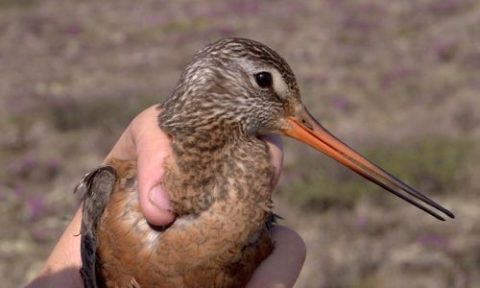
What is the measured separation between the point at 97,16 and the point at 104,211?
29.0 metres

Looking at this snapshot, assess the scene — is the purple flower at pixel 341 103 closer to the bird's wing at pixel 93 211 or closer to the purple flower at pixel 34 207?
the purple flower at pixel 34 207

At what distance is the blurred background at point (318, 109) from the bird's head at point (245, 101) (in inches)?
165

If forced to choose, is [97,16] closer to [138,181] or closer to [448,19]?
[448,19]

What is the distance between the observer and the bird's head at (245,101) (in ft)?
11.2

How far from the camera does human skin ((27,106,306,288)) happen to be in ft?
10.5

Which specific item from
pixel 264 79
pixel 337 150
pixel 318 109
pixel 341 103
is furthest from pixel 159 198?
pixel 341 103

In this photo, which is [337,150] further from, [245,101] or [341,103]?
[341,103]

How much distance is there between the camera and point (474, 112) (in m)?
13.6

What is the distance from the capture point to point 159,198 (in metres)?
3.20

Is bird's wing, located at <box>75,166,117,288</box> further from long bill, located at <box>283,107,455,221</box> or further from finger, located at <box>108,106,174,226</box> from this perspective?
long bill, located at <box>283,107,455,221</box>

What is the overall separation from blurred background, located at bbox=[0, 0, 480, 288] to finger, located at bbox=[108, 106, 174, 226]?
4398mm

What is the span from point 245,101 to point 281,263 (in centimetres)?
82

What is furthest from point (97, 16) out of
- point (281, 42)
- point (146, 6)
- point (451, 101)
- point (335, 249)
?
point (335, 249)

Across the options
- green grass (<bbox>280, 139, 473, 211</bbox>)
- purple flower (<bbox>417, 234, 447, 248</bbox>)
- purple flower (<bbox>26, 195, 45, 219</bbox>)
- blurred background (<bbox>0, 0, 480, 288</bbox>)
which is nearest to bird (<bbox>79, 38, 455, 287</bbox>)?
blurred background (<bbox>0, 0, 480, 288</bbox>)
